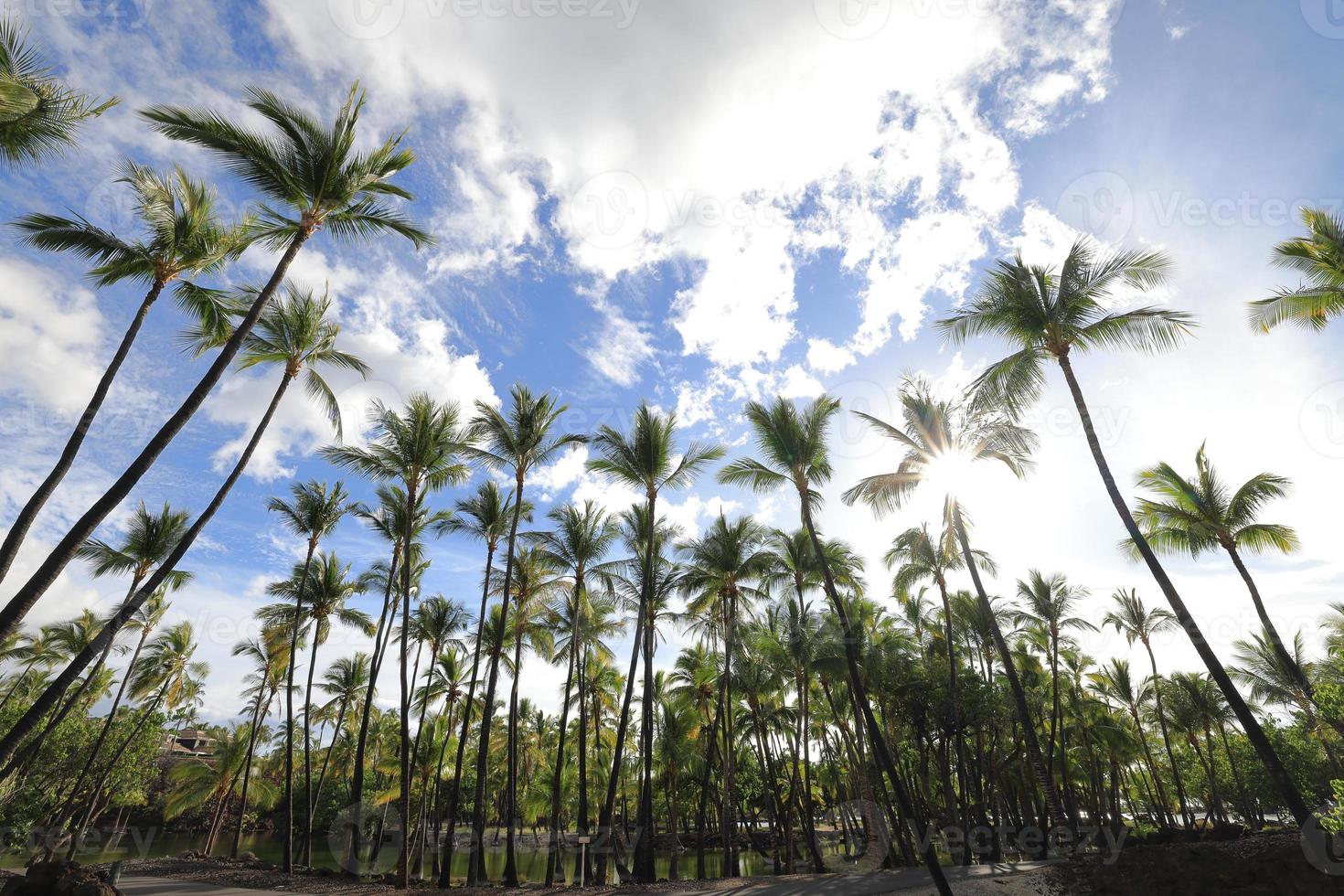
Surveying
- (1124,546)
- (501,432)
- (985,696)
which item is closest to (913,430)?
(1124,546)

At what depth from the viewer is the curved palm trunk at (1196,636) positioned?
34.8ft

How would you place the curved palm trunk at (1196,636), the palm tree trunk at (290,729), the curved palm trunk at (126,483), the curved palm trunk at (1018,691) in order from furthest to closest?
the palm tree trunk at (290,729), the curved palm trunk at (1018,691), the curved palm trunk at (1196,636), the curved palm trunk at (126,483)

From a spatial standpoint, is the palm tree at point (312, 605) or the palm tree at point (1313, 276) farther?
the palm tree at point (312, 605)

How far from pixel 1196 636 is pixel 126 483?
20.7 metres

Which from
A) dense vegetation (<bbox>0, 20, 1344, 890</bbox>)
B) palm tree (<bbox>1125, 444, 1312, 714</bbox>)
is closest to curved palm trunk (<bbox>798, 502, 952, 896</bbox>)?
dense vegetation (<bbox>0, 20, 1344, 890</bbox>)

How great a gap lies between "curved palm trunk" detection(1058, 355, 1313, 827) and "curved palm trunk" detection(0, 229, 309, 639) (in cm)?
1820

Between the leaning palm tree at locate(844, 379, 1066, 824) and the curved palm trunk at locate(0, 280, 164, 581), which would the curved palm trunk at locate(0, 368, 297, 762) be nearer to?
the curved palm trunk at locate(0, 280, 164, 581)

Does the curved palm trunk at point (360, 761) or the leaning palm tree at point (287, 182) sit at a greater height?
the leaning palm tree at point (287, 182)

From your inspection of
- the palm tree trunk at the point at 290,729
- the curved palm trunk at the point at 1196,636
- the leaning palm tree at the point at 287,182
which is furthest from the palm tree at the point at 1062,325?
the palm tree trunk at the point at 290,729

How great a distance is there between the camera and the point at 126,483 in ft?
31.2

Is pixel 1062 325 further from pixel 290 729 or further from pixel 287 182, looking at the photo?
pixel 290 729

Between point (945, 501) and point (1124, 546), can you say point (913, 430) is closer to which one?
point (945, 501)

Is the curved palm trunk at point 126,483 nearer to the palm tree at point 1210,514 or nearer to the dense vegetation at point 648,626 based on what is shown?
the dense vegetation at point 648,626

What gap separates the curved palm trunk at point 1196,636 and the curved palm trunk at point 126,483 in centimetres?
1820
